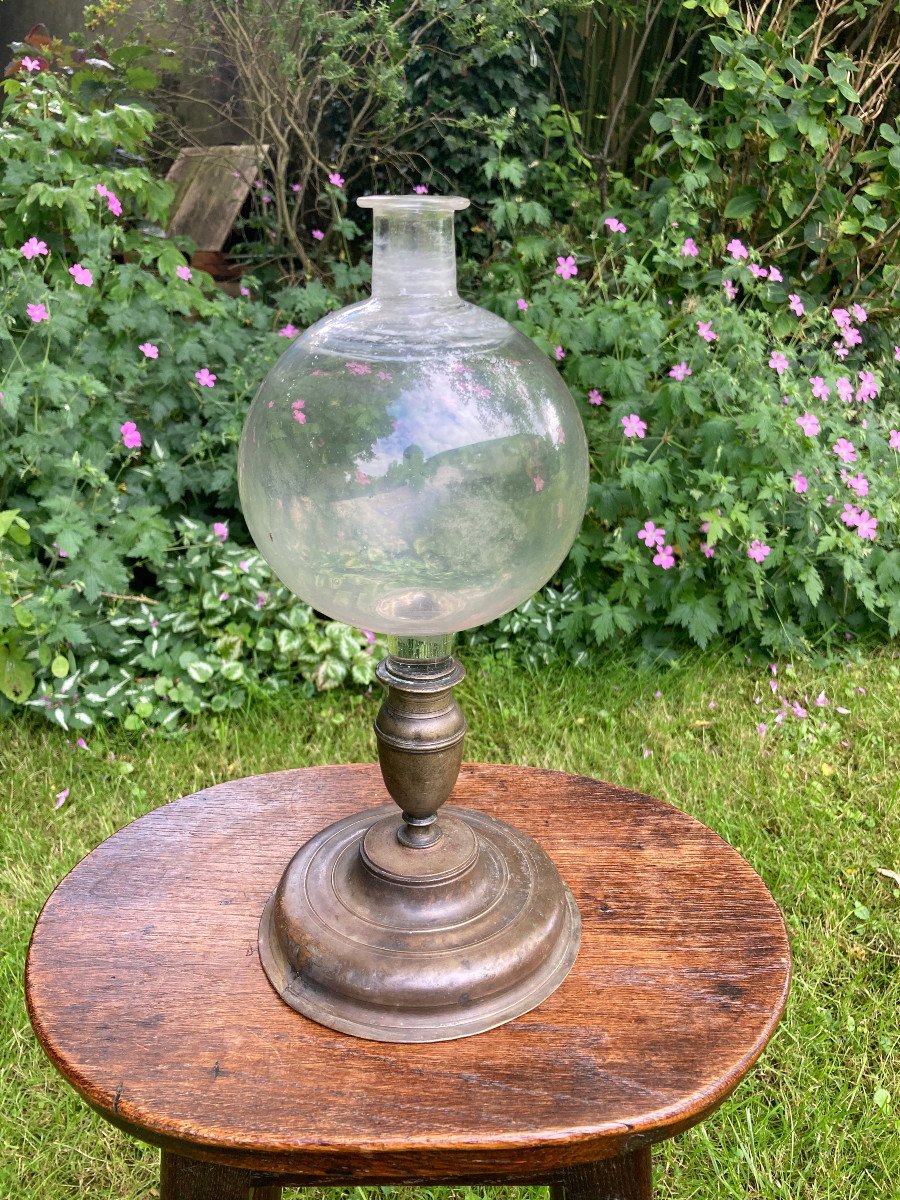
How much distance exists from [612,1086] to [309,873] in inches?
15.9

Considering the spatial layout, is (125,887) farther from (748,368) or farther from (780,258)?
(780,258)

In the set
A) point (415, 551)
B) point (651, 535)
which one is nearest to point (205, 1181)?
point (415, 551)

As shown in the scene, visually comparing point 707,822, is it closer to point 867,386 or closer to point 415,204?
point 867,386

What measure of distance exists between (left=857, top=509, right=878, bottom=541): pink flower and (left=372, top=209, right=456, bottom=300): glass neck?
2.38 meters

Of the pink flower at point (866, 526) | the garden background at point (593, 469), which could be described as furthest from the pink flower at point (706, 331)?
the pink flower at point (866, 526)

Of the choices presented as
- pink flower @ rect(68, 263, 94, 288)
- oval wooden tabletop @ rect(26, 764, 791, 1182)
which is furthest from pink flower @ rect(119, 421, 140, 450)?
oval wooden tabletop @ rect(26, 764, 791, 1182)

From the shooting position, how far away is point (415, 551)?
3.25 feet

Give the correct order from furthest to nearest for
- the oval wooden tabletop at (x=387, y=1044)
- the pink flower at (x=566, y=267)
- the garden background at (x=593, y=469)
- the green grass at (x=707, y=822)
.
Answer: the pink flower at (x=566, y=267) < the garden background at (x=593, y=469) < the green grass at (x=707, y=822) < the oval wooden tabletop at (x=387, y=1044)

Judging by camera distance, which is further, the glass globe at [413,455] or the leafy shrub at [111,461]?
the leafy shrub at [111,461]

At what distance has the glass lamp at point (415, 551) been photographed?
38.3 inches

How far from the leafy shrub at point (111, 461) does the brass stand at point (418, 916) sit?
178cm

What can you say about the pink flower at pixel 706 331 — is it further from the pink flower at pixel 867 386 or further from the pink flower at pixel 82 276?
the pink flower at pixel 82 276

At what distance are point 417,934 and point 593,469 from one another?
2447 mm

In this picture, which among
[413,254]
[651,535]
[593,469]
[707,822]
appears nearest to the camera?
[413,254]
